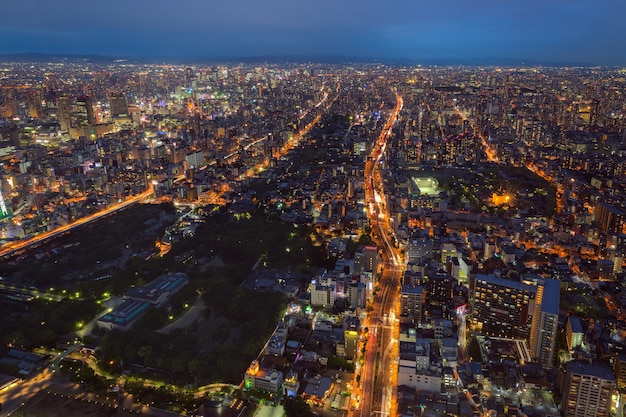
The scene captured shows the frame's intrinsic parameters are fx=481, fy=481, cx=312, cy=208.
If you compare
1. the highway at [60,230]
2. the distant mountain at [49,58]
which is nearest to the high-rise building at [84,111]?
the highway at [60,230]

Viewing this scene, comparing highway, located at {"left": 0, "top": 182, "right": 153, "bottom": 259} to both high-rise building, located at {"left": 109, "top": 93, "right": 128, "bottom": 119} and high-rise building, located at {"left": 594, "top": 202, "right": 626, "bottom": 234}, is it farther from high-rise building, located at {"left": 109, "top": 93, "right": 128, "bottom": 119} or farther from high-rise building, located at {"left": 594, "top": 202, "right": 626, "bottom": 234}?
high-rise building, located at {"left": 109, "top": 93, "right": 128, "bottom": 119}

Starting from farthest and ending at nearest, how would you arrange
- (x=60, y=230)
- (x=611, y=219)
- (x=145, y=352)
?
(x=60, y=230) < (x=611, y=219) < (x=145, y=352)

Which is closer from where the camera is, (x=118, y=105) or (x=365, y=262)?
(x=365, y=262)

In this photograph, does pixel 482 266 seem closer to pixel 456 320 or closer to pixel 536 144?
pixel 456 320

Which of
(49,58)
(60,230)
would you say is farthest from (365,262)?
(49,58)

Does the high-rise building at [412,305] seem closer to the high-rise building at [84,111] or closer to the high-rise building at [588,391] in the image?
the high-rise building at [588,391]

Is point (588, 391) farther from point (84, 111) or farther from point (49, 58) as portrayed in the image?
point (49, 58)
